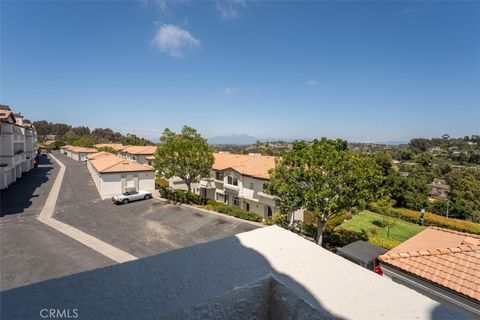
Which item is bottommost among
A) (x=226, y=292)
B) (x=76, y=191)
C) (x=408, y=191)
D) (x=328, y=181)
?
(x=76, y=191)

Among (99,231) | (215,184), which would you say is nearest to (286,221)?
(215,184)

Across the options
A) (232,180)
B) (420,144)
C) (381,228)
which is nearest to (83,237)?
(232,180)

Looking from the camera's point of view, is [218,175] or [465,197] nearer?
[218,175]

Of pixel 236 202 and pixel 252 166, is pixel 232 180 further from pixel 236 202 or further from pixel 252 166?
pixel 252 166

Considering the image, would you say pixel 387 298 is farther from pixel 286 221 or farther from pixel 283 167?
pixel 286 221

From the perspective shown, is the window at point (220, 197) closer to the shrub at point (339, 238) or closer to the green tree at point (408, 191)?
the shrub at point (339, 238)

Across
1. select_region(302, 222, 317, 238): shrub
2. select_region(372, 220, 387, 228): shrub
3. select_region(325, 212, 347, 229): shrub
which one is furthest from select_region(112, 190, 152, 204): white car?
select_region(372, 220, 387, 228): shrub
